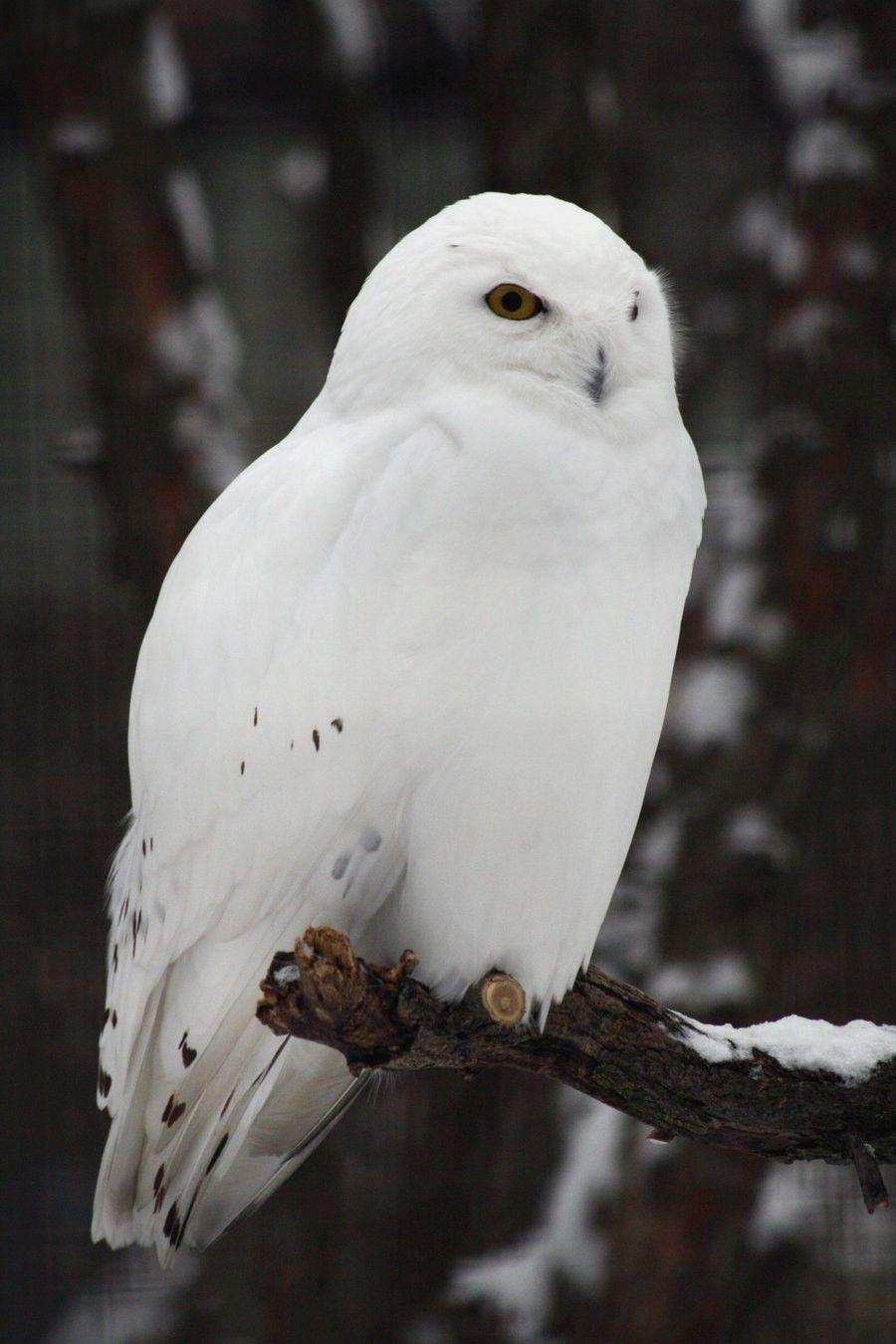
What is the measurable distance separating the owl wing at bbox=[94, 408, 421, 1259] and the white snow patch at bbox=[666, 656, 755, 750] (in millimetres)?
1306

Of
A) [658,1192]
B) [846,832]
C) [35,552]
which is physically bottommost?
[658,1192]

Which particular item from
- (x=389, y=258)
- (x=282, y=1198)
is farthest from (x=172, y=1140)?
(x=282, y=1198)

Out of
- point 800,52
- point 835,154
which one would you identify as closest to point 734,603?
point 835,154

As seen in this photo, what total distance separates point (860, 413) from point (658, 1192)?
1.50m

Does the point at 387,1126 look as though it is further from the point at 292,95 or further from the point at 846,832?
the point at 292,95

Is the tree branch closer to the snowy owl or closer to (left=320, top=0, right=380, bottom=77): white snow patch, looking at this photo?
the snowy owl

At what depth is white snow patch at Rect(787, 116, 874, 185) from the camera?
282 centimetres

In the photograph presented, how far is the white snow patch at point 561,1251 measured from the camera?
9.13ft

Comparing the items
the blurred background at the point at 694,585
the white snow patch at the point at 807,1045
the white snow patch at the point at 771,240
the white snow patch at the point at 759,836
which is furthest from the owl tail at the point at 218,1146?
the white snow patch at the point at 771,240

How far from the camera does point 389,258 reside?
5.46ft

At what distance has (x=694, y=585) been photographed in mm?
2953

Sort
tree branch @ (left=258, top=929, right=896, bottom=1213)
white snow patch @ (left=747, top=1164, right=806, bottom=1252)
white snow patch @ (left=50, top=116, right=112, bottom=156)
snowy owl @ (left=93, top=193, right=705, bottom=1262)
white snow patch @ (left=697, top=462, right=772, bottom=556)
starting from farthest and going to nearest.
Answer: white snow patch @ (left=747, top=1164, right=806, bottom=1252), white snow patch @ (left=697, top=462, right=772, bottom=556), white snow patch @ (left=50, top=116, right=112, bottom=156), tree branch @ (left=258, top=929, right=896, bottom=1213), snowy owl @ (left=93, top=193, right=705, bottom=1262)

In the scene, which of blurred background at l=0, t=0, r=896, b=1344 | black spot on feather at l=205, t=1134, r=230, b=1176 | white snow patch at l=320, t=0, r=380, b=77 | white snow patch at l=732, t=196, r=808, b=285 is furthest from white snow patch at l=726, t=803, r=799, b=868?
white snow patch at l=320, t=0, r=380, b=77

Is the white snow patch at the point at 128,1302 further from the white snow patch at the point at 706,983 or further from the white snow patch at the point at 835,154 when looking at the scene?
the white snow patch at the point at 835,154
